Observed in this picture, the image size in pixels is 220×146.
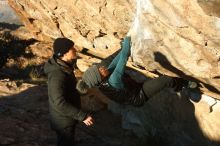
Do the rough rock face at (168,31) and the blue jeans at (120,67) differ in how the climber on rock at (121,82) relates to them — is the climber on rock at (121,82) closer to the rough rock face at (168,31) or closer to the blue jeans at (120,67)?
the blue jeans at (120,67)

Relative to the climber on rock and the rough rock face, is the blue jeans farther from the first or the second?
the rough rock face

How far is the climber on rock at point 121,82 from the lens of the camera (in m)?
7.22

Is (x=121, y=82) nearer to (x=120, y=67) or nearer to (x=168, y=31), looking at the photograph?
(x=120, y=67)

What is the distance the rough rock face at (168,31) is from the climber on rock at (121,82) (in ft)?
0.73

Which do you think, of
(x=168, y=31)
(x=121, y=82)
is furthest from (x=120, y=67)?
(x=168, y=31)

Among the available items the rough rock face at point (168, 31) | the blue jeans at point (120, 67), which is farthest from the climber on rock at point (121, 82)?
the rough rock face at point (168, 31)

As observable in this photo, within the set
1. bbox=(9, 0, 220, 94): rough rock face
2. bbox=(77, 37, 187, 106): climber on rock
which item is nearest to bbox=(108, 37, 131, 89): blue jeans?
bbox=(77, 37, 187, 106): climber on rock

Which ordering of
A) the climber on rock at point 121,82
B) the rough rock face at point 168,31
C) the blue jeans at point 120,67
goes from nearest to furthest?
the rough rock face at point 168,31, the blue jeans at point 120,67, the climber on rock at point 121,82

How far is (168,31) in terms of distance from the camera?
632 cm

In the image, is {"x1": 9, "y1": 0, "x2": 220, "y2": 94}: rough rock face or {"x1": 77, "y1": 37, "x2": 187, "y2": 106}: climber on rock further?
{"x1": 77, "y1": 37, "x2": 187, "y2": 106}: climber on rock

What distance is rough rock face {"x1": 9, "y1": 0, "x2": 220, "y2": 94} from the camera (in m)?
5.71

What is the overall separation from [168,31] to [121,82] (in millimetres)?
1449

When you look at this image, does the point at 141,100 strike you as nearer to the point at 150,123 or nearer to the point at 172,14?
the point at 172,14

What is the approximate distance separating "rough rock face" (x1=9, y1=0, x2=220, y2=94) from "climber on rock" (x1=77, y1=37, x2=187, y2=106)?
0.22m
